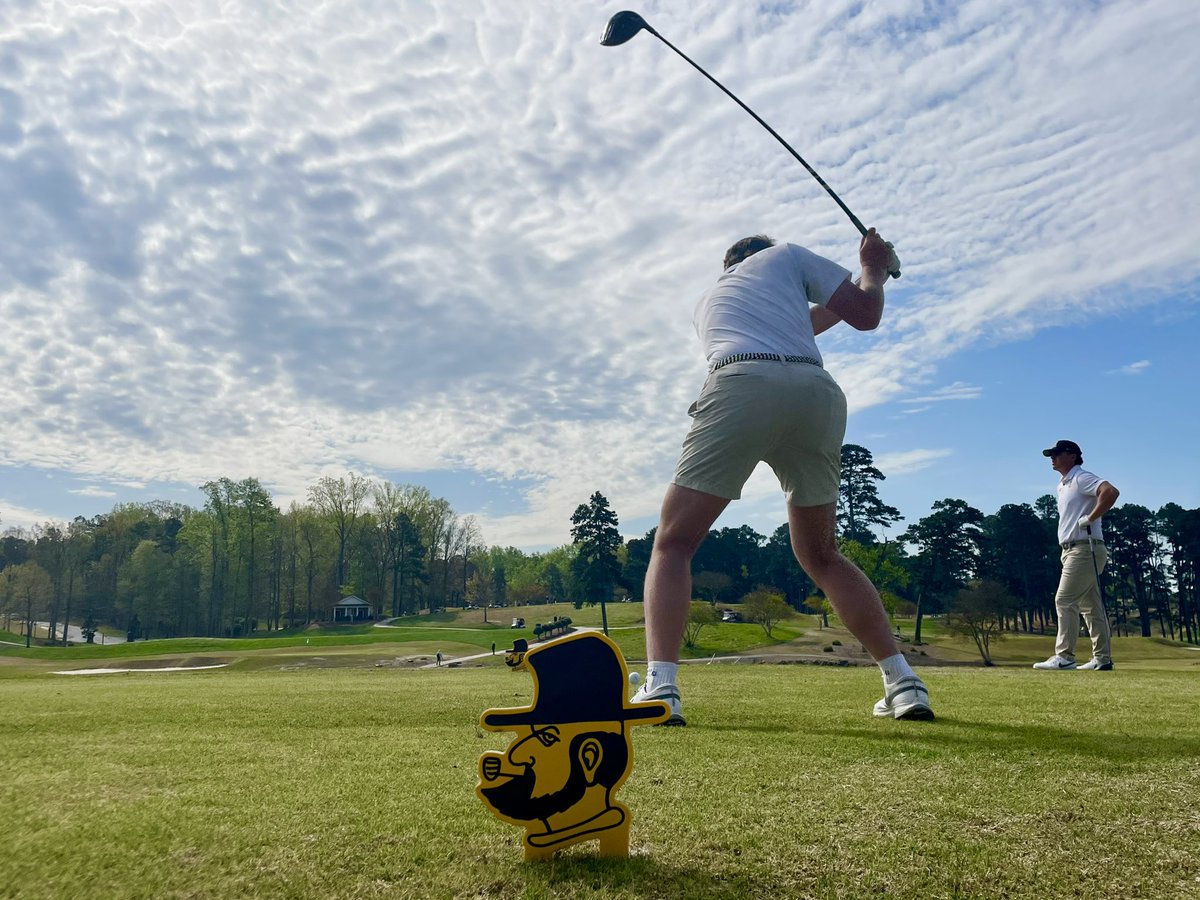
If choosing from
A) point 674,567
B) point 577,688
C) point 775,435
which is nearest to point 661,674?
point 674,567

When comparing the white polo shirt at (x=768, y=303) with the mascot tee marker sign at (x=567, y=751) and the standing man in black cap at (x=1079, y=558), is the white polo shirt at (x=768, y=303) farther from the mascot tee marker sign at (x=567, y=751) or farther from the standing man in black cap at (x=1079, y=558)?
the standing man in black cap at (x=1079, y=558)

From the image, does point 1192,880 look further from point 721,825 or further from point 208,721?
point 208,721

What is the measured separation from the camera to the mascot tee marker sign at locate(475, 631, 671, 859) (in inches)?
65.1

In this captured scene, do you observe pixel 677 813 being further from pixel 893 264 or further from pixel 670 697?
pixel 893 264

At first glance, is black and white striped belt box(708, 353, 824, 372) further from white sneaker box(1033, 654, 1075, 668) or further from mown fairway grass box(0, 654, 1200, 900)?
white sneaker box(1033, 654, 1075, 668)

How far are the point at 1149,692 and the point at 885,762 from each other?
324cm

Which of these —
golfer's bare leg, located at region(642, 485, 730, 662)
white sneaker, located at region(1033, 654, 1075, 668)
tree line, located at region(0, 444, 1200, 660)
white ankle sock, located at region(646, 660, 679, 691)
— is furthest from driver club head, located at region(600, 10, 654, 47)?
tree line, located at region(0, 444, 1200, 660)

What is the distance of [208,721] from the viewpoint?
3.98 m

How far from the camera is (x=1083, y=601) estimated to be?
7.99m

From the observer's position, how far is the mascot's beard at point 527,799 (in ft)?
5.40

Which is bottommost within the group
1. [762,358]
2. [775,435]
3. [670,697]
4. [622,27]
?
[670,697]

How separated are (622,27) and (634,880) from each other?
16.8 ft

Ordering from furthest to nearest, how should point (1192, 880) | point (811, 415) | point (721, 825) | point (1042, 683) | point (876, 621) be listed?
point (1042, 683) → point (876, 621) → point (811, 415) → point (721, 825) → point (1192, 880)

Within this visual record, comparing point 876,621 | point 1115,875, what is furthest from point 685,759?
point 876,621
